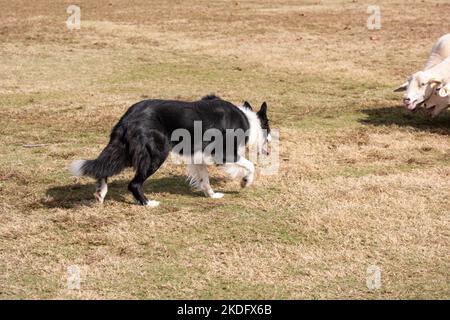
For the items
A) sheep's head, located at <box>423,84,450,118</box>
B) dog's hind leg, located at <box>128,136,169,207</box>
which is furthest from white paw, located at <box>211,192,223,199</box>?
sheep's head, located at <box>423,84,450,118</box>

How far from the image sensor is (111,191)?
775 centimetres

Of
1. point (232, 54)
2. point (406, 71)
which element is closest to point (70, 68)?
point (232, 54)

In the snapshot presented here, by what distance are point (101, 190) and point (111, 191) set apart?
1.99ft

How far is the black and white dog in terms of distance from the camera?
22.4 feet

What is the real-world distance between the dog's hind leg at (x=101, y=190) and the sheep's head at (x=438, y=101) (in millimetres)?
5727

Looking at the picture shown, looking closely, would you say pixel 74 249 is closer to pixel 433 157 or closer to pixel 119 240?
pixel 119 240

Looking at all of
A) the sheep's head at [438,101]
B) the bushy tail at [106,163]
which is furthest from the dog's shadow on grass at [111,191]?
the sheep's head at [438,101]

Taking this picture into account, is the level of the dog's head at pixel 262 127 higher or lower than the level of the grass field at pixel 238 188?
higher

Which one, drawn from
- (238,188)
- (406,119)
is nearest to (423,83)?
(406,119)

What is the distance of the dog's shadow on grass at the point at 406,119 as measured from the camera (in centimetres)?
1062

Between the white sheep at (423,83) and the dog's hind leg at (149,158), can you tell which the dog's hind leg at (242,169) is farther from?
the white sheep at (423,83)

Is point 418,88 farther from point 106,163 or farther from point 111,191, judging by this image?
point 106,163

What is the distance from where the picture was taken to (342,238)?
640 cm

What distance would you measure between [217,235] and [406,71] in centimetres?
976
